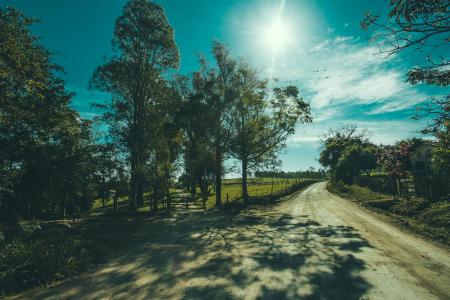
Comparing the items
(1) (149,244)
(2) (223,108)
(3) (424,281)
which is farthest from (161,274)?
(2) (223,108)

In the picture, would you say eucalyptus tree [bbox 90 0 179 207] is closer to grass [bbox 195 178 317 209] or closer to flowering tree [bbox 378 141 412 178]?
grass [bbox 195 178 317 209]

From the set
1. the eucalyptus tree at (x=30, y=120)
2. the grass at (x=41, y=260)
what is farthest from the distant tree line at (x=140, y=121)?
the grass at (x=41, y=260)

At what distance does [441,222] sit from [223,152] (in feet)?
61.3

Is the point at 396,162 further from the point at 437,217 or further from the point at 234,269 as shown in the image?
the point at 234,269

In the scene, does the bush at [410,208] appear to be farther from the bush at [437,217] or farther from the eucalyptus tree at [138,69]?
the eucalyptus tree at [138,69]

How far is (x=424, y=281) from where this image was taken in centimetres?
580

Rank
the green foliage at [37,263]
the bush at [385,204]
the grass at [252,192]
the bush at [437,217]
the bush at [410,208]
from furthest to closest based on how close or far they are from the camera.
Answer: the grass at [252,192] < the bush at [385,204] < the bush at [410,208] < the bush at [437,217] < the green foliage at [37,263]

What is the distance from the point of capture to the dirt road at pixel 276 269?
5512mm

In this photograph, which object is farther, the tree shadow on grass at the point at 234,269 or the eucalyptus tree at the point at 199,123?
the eucalyptus tree at the point at 199,123

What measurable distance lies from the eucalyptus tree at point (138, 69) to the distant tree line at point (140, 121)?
0.28ft

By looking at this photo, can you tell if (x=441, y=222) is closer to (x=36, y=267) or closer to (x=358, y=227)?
(x=358, y=227)

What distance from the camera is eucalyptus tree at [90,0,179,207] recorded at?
2105 centimetres

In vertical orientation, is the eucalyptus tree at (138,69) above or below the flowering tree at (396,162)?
above

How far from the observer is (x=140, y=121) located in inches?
859
